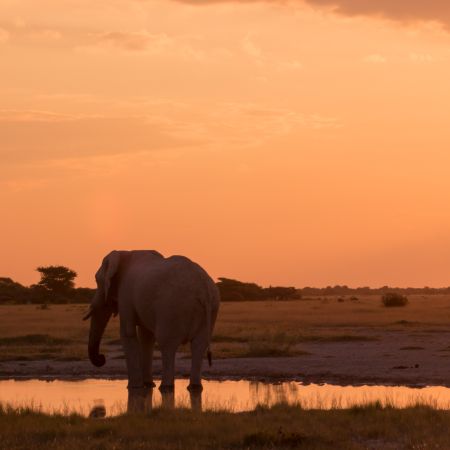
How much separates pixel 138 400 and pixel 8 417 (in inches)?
166

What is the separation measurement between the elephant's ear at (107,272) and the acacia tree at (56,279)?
7521 centimetres

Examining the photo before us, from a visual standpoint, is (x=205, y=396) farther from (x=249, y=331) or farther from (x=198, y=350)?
(x=249, y=331)

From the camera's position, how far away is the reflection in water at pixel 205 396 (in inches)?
802

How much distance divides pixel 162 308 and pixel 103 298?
9.14 feet

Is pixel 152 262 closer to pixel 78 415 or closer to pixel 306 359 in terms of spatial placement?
pixel 78 415

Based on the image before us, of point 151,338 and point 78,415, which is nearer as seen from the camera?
point 78,415

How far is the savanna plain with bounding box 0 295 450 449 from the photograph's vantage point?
15516mm

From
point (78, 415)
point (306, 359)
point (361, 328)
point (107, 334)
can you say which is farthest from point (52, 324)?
point (78, 415)

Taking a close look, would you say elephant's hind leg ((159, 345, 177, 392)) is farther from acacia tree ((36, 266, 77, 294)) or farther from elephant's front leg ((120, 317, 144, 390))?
acacia tree ((36, 266, 77, 294))

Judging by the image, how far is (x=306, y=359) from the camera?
30.7 meters

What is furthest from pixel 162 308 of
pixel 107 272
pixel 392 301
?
pixel 392 301

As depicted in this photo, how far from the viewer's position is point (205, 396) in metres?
22.5

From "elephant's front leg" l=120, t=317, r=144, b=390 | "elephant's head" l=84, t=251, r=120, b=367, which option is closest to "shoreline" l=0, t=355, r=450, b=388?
"elephant's head" l=84, t=251, r=120, b=367

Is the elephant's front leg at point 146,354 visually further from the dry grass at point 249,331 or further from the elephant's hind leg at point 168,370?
the dry grass at point 249,331
